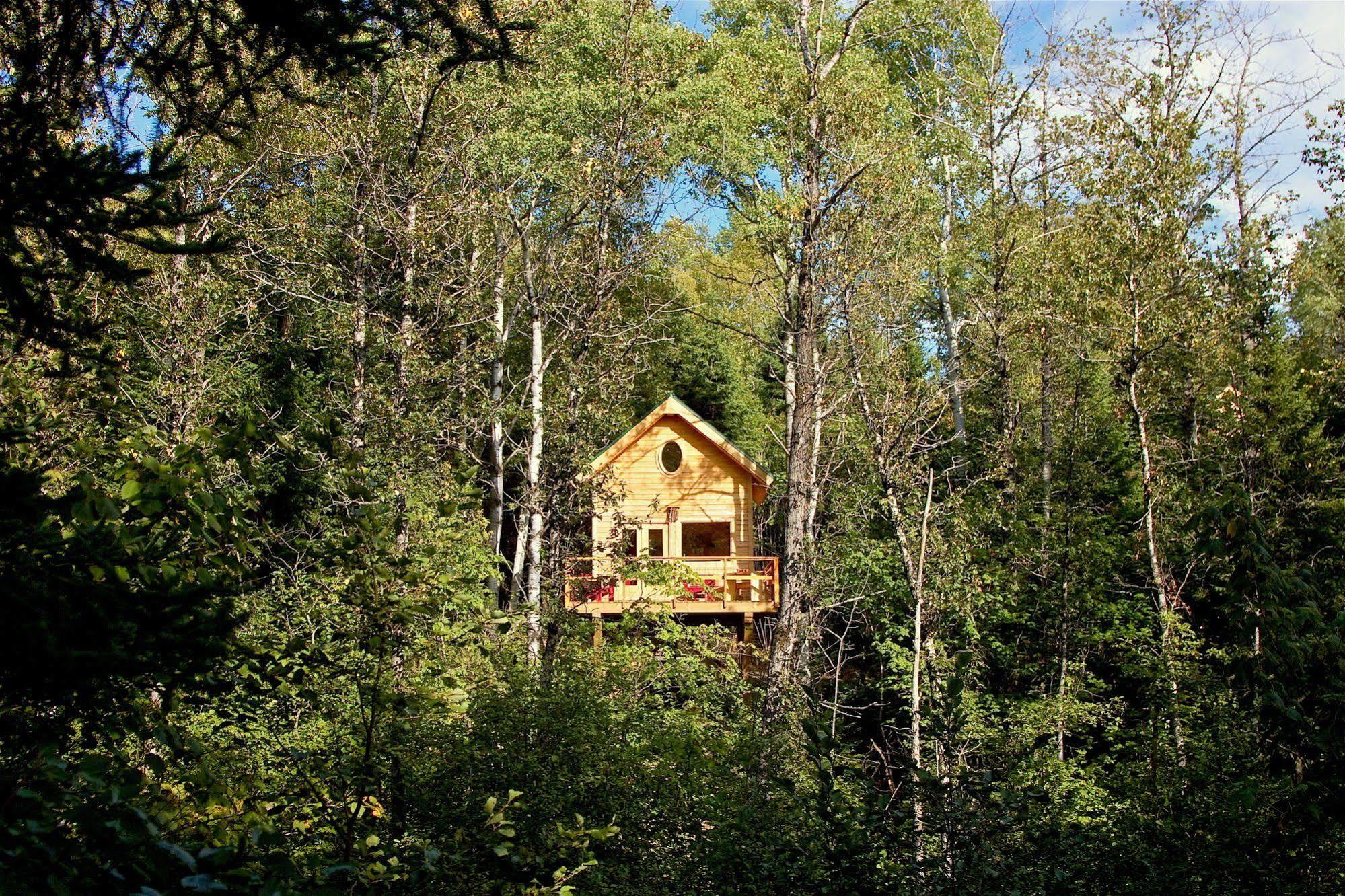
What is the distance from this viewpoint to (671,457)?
21.4 meters

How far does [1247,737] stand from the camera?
559 centimetres

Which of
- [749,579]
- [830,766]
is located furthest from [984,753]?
[749,579]

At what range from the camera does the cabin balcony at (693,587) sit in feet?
45.9

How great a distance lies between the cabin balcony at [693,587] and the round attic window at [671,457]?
7.41 ft

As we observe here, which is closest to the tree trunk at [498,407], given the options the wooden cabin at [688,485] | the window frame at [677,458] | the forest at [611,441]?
the forest at [611,441]

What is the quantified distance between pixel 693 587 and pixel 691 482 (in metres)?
3.22

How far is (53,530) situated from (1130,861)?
4.85 m

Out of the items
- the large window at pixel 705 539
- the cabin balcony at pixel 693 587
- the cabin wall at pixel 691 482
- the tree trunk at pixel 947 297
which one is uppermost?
the tree trunk at pixel 947 297

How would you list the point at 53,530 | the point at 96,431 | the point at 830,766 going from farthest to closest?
the point at 96,431 → the point at 830,766 → the point at 53,530

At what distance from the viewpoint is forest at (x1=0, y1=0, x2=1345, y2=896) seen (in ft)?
10.1

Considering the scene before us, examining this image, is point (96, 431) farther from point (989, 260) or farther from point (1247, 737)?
point (989, 260)

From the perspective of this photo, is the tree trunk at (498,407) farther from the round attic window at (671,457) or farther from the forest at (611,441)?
the round attic window at (671,457)

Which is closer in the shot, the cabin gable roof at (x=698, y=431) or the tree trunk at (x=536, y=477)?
the tree trunk at (x=536, y=477)

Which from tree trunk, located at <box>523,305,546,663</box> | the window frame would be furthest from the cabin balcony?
the window frame
